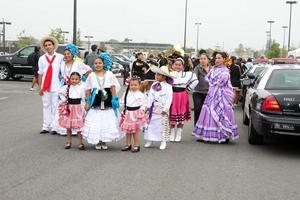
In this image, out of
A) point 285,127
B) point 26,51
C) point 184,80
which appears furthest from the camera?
point 26,51

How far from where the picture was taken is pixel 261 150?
9.06m

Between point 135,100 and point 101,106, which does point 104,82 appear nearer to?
point 101,106

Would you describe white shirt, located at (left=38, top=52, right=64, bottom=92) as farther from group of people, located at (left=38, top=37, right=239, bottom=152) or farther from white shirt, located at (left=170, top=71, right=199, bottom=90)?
white shirt, located at (left=170, top=71, right=199, bottom=90)

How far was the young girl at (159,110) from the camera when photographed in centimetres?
900

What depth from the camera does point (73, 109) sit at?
8688 millimetres

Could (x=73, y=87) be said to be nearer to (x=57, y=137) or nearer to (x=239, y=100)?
(x=57, y=137)

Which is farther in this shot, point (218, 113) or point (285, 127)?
point (218, 113)

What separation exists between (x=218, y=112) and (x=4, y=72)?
63.2 ft

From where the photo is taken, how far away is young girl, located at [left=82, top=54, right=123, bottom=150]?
27.8 feet

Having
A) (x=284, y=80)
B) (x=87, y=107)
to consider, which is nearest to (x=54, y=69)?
(x=87, y=107)

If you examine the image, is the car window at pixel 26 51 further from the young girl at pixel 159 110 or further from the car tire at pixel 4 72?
the young girl at pixel 159 110

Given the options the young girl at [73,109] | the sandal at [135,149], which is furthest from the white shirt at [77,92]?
the sandal at [135,149]

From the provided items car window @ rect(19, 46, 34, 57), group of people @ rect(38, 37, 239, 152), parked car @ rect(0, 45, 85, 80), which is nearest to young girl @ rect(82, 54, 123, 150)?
group of people @ rect(38, 37, 239, 152)

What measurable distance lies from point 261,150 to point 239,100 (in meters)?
10.5
